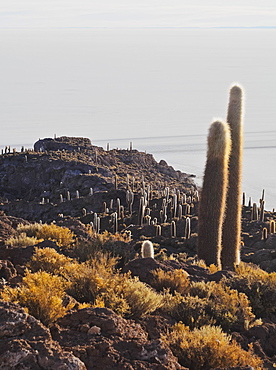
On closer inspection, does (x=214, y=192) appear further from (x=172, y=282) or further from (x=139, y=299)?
(x=139, y=299)

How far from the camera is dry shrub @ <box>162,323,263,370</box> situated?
672 cm

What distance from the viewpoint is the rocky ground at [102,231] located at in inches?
241

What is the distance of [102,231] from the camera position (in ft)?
81.9

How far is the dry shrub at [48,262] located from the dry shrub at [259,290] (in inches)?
94.1

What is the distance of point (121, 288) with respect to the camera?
798cm

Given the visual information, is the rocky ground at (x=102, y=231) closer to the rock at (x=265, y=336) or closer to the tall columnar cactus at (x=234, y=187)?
the rock at (x=265, y=336)

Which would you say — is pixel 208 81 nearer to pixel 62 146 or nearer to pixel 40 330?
pixel 62 146

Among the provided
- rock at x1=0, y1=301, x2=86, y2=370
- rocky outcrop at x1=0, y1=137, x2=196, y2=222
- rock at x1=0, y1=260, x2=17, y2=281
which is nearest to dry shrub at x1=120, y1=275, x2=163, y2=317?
rock at x1=0, y1=260, x2=17, y2=281

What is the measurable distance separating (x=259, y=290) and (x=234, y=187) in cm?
688

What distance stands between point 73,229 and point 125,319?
6.04m

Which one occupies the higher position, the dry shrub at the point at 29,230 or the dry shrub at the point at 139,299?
the dry shrub at the point at 29,230

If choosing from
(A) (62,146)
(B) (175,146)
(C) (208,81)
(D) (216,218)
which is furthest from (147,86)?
(D) (216,218)

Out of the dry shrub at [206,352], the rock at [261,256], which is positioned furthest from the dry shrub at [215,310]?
the rock at [261,256]

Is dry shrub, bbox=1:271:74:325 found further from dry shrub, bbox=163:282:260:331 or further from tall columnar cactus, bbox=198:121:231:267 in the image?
tall columnar cactus, bbox=198:121:231:267
